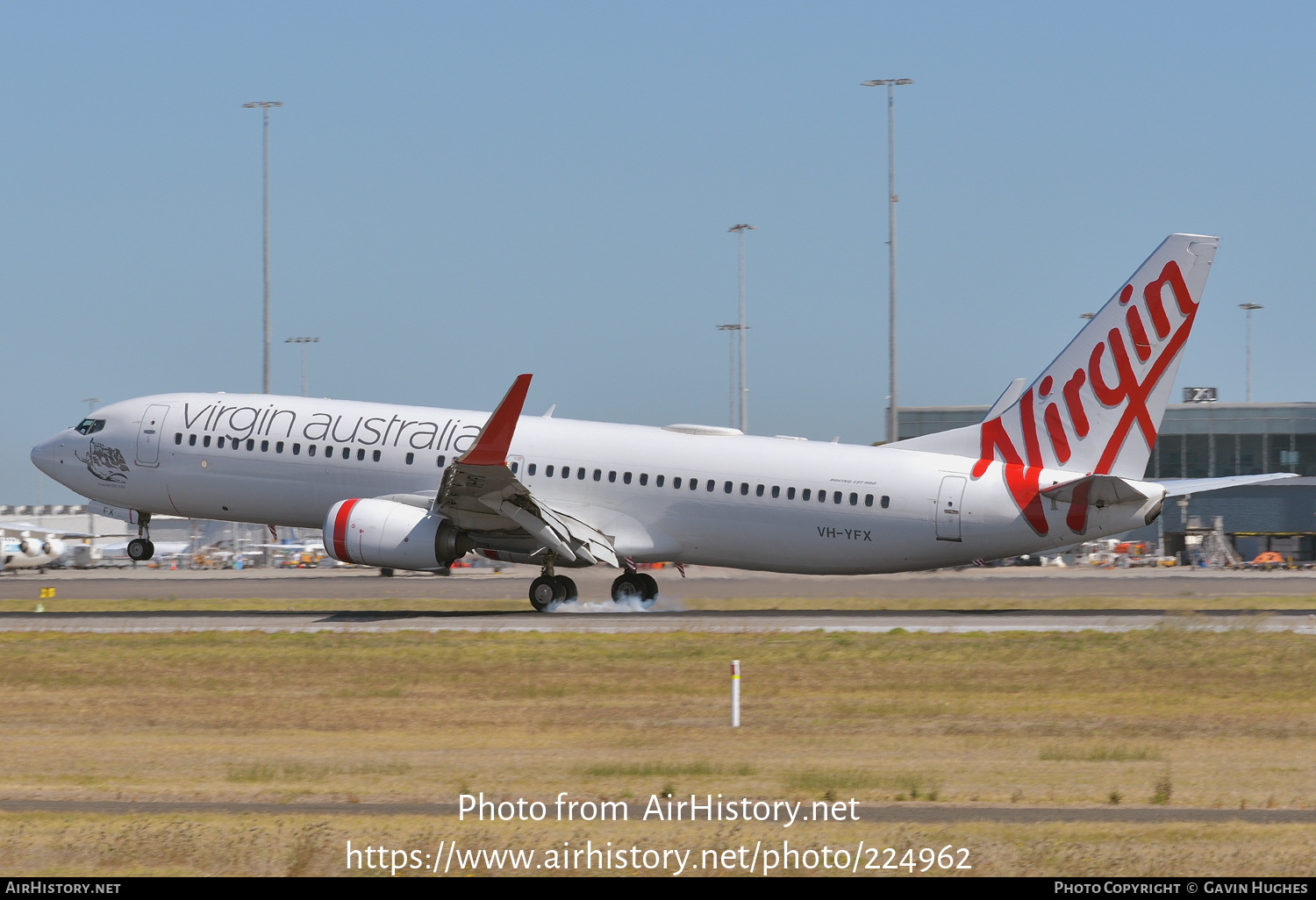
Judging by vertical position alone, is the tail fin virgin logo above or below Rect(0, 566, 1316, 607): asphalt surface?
above

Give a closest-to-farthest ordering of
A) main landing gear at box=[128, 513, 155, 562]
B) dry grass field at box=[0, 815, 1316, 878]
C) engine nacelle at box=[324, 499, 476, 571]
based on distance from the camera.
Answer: dry grass field at box=[0, 815, 1316, 878] < engine nacelle at box=[324, 499, 476, 571] < main landing gear at box=[128, 513, 155, 562]

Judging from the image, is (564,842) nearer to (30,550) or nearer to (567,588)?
(567,588)

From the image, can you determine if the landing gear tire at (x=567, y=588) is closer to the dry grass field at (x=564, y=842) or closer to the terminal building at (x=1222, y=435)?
the dry grass field at (x=564, y=842)

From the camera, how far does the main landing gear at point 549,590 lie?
3797cm

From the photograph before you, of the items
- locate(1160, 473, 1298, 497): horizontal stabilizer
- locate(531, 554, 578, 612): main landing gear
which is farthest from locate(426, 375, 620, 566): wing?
locate(1160, 473, 1298, 497): horizontal stabilizer

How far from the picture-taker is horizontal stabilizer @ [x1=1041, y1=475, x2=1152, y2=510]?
3369cm

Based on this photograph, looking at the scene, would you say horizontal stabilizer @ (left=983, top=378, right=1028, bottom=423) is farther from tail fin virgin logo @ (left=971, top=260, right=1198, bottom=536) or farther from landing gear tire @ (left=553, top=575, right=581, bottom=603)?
landing gear tire @ (left=553, top=575, right=581, bottom=603)

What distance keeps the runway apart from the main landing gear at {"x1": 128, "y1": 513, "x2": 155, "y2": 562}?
274cm

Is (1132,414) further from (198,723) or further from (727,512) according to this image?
(198,723)

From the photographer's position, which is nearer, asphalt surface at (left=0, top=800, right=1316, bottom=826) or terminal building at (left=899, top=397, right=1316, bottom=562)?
asphalt surface at (left=0, top=800, right=1316, bottom=826)

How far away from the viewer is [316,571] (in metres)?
75.6

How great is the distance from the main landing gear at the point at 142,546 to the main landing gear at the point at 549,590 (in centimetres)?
1064

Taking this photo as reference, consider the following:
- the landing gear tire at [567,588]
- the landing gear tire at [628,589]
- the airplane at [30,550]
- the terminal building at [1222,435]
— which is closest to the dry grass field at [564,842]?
the landing gear tire at [567,588]
